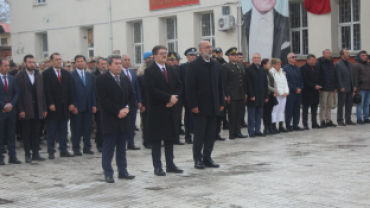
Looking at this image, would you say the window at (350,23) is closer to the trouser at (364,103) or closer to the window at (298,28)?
the window at (298,28)

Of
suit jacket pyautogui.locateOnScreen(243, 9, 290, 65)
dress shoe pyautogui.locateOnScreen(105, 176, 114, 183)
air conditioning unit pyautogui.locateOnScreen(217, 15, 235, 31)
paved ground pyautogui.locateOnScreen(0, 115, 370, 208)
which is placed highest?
air conditioning unit pyautogui.locateOnScreen(217, 15, 235, 31)

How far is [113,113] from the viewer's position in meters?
7.08

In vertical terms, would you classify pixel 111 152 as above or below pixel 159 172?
above

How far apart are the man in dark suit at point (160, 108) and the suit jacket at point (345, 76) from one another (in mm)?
7204

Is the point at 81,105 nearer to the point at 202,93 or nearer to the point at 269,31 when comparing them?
the point at 202,93

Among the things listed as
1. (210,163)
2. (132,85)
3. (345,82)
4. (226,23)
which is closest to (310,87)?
(345,82)

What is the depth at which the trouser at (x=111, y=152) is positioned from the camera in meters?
7.10

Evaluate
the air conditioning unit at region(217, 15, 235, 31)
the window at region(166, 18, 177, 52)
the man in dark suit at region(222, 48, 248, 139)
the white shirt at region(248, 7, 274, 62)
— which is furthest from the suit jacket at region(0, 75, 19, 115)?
the window at region(166, 18, 177, 52)

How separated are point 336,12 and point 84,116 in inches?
485

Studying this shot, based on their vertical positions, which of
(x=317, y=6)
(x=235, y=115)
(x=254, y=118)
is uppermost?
(x=317, y=6)

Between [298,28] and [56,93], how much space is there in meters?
12.9

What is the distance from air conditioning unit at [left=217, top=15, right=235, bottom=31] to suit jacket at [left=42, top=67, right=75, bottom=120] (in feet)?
39.8

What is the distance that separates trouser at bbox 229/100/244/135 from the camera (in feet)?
38.3

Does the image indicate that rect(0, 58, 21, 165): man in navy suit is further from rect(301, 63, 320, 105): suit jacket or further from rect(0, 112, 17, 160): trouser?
rect(301, 63, 320, 105): suit jacket
